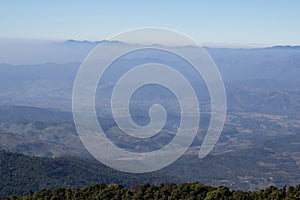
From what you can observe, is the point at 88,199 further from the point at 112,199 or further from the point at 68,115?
the point at 68,115

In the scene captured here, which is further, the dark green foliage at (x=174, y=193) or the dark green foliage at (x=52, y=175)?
the dark green foliage at (x=52, y=175)

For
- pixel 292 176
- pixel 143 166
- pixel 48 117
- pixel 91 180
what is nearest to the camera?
pixel 91 180

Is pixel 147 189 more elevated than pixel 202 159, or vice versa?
pixel 147 189

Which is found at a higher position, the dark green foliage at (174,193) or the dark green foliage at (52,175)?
the dark green foliage at (174,193)

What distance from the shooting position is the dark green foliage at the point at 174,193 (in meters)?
23.8

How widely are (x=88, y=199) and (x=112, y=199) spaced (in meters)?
1.53

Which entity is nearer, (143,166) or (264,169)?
(143,166)

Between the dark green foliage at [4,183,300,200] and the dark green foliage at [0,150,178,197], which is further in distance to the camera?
the dark green foliage at [0,150,178,197]

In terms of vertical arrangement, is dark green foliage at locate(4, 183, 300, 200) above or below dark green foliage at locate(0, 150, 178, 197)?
above

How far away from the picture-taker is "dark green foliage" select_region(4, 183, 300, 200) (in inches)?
939

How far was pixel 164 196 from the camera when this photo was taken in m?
25.6

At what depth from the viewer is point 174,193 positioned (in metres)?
25.7

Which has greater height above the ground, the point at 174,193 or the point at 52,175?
the point at 174,193

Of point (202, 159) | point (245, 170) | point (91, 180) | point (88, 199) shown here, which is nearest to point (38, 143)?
point (202, 159)
